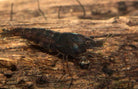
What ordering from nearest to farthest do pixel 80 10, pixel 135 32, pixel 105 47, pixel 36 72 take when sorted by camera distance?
pixel 36 72 < pixel 105 47 < pixel 135 32 < pixel 80 10

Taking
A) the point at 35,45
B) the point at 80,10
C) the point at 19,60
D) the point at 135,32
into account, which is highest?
the point at 80,10

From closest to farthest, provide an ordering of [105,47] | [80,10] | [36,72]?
[36,72] → [105,47] → [80,10]

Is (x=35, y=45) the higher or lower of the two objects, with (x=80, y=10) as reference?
lower

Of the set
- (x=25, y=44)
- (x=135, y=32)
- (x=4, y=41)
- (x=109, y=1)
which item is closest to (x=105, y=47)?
(x=135, y=32)

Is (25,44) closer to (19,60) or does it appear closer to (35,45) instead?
(35,45)

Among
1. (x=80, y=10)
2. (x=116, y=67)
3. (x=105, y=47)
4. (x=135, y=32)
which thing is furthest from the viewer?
(x=80, y=10)

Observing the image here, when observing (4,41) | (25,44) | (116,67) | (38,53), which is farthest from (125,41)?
(4,41)

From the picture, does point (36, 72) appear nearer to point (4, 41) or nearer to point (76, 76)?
point (76, 76)

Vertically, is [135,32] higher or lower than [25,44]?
higher

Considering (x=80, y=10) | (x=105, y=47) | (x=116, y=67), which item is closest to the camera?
(x=116, y=67)

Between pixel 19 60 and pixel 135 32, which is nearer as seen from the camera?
pixel 19 60
